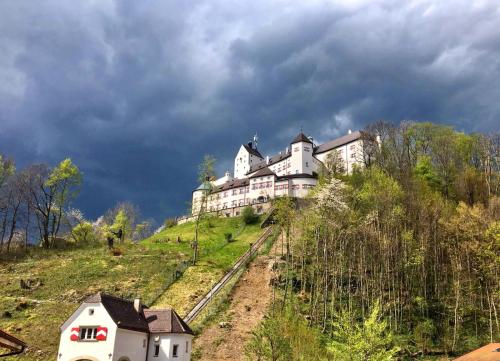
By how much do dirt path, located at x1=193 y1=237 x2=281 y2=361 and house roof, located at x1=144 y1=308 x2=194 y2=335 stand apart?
3.86 m

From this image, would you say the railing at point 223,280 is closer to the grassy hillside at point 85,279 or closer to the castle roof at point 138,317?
the grassy hillside at point 85,279

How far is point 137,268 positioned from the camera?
60.0 m

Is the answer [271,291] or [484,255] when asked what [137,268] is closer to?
[271,291]

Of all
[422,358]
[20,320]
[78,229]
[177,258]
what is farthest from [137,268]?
[422,358]

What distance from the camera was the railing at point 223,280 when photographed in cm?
4731

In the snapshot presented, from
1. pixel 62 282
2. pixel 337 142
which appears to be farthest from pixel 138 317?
pixel 337 142

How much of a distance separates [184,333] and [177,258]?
91.5ft

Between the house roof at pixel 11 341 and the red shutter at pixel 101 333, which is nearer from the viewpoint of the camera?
the house roof at pixel 11 341

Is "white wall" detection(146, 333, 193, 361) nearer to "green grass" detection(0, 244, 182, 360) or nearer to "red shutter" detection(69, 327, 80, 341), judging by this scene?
"red shutter" detection(69, 327, 80, 341)

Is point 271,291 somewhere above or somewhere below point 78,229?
below

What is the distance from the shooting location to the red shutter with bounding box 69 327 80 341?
114 feet

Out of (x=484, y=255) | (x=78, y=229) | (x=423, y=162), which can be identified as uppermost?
(x=423, y=162)

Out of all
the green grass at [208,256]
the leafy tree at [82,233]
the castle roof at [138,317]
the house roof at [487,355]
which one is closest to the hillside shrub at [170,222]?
the green grass at [208,256]

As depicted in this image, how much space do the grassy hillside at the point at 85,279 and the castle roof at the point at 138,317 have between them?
7.00 m
